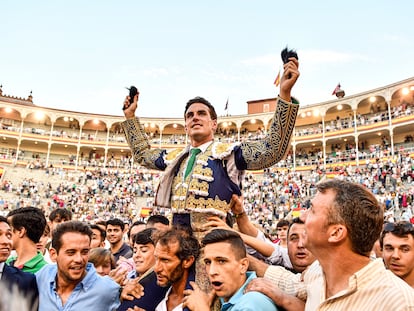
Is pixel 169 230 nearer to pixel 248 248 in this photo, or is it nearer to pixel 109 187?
pixel 248 248

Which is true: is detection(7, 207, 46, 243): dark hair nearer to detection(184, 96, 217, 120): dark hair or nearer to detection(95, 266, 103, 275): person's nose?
detection(95, 266, 103, 275): person's nose

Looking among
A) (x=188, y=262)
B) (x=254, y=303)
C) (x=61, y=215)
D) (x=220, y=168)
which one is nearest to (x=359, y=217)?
(x=254, y=303)

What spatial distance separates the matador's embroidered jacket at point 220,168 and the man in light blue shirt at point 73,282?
71 centimetres

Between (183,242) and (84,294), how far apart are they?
2.70 ft

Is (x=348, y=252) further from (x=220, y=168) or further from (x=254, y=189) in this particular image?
(x=254, y=189)

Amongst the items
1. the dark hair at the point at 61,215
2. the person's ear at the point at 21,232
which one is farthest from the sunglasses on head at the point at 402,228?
the dark hair at the point at 61,215

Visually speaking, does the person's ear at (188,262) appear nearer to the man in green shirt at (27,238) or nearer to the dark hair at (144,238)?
the dark hair at (144,238)

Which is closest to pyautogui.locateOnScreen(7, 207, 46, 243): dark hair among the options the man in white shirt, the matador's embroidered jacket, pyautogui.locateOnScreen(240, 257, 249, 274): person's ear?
the matador's embroidered jacket

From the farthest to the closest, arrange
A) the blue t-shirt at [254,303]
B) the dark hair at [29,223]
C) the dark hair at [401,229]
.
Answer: the dark hair at [29,223] → the dark hair at [401,229] → the blue t-shirt at [254,303]

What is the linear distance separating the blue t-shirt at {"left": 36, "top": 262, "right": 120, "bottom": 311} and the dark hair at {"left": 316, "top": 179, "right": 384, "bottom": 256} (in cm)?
177

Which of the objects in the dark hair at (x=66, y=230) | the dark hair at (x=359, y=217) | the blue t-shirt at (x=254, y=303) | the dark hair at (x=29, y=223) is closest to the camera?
the dark hair at (x=359, y=217)

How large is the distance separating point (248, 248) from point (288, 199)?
21.5 m

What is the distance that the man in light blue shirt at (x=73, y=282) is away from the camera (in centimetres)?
258

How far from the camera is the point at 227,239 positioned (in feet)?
7.48
